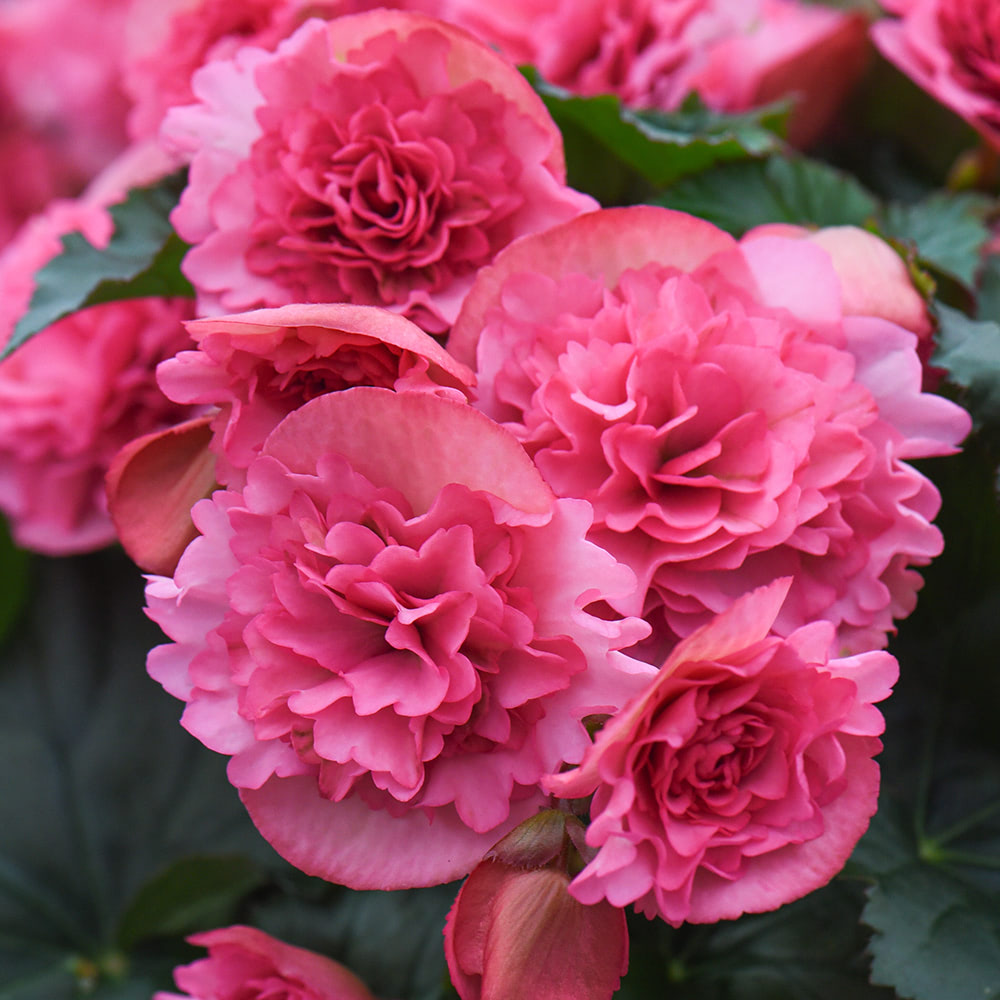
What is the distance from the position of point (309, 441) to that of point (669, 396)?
13 centimetres

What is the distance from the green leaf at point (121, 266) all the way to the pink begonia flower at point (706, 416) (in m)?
0.21

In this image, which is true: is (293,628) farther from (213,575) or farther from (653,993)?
(653,993)

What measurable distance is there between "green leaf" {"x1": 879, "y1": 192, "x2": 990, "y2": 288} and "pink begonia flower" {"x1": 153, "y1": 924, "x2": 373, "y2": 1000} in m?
0.46

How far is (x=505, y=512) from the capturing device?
0.33 meters

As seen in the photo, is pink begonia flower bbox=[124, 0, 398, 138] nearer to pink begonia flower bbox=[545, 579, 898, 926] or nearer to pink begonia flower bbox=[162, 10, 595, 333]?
pink begonia flower bbox=[162, 10, 595, 333]

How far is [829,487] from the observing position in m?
0.37

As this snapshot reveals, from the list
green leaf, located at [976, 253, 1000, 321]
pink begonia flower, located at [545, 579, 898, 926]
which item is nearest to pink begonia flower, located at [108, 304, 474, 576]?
pink begonia flower, located at [545, 579, 898, 926]

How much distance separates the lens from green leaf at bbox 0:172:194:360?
0.51 metres

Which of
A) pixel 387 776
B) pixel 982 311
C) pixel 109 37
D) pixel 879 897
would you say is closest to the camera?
pixel 387 776

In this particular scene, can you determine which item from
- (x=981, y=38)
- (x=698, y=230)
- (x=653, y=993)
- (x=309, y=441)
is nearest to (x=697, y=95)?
(x=981, y=38)

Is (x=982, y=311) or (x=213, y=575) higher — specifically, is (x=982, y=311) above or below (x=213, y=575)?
above

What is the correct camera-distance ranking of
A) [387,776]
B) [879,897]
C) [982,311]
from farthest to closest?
1. [982,311]
2. [879,897]
3. [387,776]

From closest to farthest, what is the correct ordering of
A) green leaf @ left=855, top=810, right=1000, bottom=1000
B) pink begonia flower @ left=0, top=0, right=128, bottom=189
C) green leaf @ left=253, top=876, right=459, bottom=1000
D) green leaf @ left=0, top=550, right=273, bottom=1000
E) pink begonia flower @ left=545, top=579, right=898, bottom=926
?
pink begonia flower @ left=545, top=579, right=898, bottom=926, green leaf @ left=855, top=810, right=1000, bottom=1000, green leaf @ left=253, top=876, right=459, bottom=1000, green leaf @ left=0, top=550, right=273, bottom=1000, pink begonia flower @ left=0, top=0, right=128, bottom=189

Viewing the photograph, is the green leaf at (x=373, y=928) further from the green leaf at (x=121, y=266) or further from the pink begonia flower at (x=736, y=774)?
the green leaf at (x=121, y=266)
